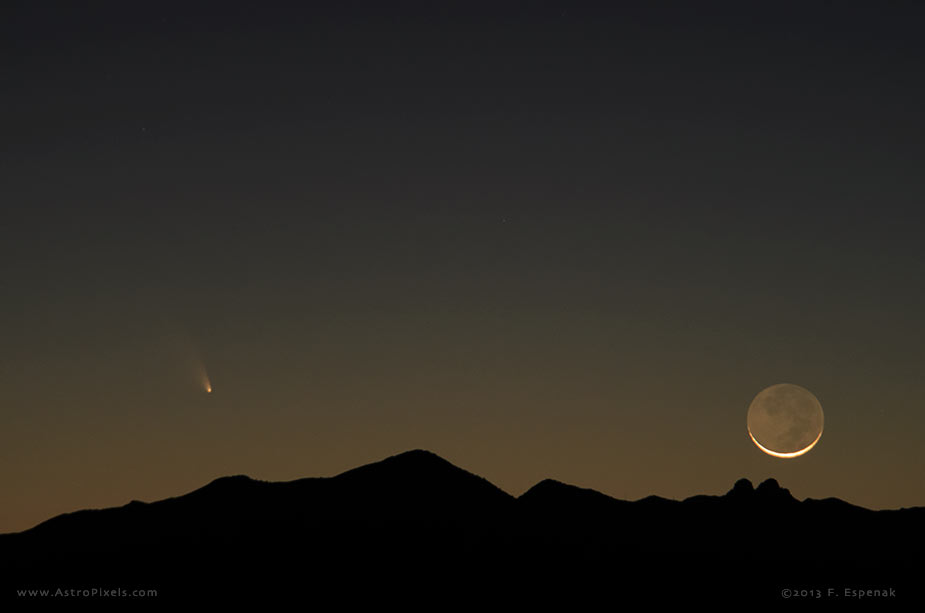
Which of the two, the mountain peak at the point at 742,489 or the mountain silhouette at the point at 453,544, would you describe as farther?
the mountain peak at the point at 742,489

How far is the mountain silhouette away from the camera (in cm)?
12725

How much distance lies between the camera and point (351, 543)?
138 metres

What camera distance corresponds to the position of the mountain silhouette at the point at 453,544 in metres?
127

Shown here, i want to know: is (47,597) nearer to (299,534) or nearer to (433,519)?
(299,534)

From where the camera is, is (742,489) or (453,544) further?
(742,489)

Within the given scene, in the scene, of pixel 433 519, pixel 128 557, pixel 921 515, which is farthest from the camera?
pixel 921 515

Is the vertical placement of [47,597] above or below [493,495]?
below

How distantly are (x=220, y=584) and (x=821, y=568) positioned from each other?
8335cm

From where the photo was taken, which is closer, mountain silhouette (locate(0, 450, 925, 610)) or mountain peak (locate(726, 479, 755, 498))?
mountain silhouette (locate(0, 450, 925, 610))

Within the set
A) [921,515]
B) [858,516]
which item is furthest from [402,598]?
[921,515]

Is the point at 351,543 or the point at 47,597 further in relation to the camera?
the point at 351,543

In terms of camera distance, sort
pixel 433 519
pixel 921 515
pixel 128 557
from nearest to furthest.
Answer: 1. pixel 128 557
2. pixel 433 519
3. pixel 921 515

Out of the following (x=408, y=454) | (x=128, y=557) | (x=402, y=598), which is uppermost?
(x=408, y=454)

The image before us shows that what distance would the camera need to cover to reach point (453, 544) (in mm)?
141750
